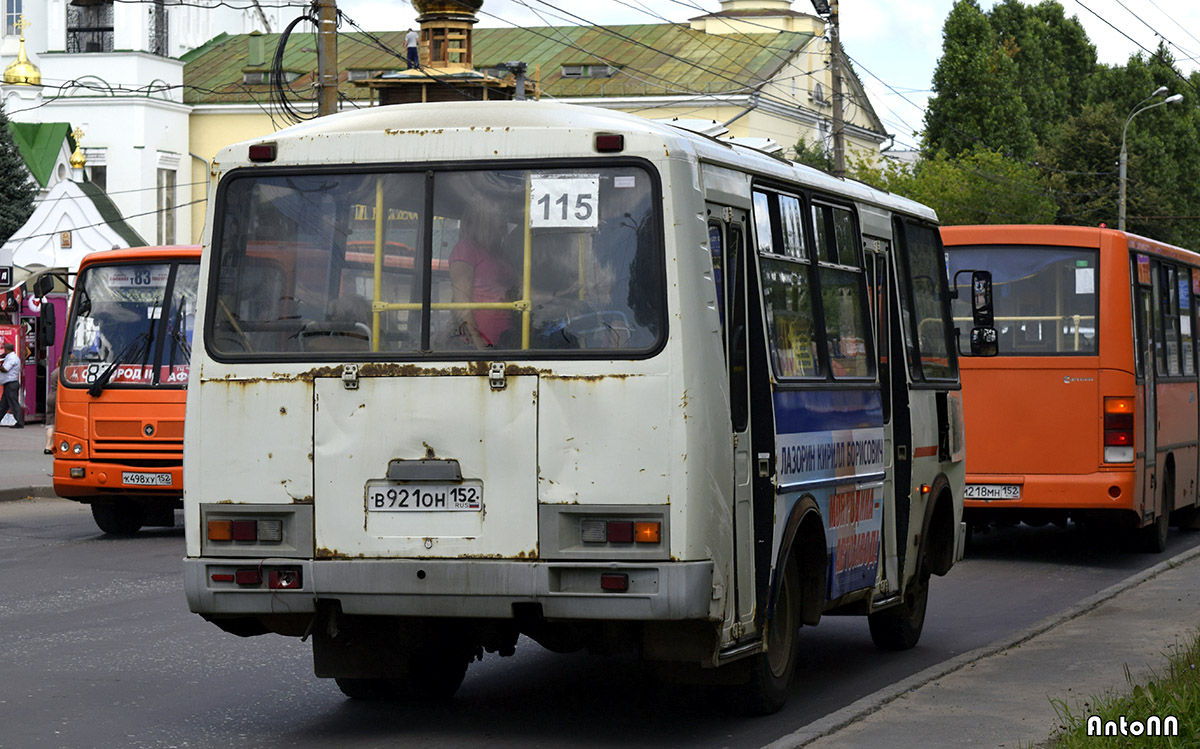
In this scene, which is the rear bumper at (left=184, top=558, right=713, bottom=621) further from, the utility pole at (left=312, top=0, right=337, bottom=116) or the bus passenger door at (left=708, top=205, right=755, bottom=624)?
the utility pole at (left=312, top=0, right=337, bottom=116)

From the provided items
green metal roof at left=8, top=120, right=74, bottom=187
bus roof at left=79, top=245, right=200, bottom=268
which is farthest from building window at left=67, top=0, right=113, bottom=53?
bus roof at left=79, top=245, right=200, bottom=268

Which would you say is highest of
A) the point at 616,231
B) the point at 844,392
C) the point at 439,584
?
the point at 616,231

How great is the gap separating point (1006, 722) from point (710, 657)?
1.35 m

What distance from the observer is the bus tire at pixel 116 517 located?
19.2 metres

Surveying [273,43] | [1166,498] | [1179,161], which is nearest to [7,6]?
[273,43]

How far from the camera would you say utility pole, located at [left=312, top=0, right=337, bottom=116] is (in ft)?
79.5

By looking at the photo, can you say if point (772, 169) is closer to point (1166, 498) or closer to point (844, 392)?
point (844, 392)

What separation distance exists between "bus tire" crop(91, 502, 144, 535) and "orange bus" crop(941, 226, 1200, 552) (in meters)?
8.53

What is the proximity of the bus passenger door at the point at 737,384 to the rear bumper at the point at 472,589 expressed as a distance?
47 cm

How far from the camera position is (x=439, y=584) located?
24.8ft

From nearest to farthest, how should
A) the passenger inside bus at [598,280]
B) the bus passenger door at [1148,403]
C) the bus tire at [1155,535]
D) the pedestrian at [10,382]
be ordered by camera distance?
the passenger inside bus at [598,280], the bus passenger door at [1148,403], the bus tire at [1155,535], the pedestrian at [10,382]

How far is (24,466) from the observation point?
27.6 meters

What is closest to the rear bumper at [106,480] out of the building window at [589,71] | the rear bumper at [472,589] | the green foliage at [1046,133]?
the rear bumper at [472,589]

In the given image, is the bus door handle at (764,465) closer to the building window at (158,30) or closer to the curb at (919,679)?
the curb at (919,679)
